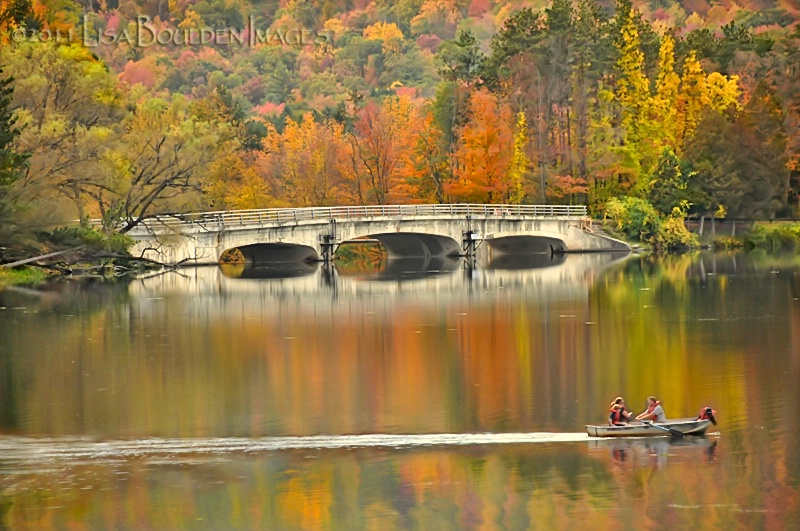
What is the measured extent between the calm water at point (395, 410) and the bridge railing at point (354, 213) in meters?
20.5

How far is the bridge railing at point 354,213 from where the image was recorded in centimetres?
7656

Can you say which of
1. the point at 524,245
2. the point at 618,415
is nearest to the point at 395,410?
the point at 618,415

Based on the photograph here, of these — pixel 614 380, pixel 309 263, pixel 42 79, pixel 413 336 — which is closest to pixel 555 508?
pixel 614 380

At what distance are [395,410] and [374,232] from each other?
51.2 metres

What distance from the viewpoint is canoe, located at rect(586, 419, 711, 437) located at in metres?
26.8

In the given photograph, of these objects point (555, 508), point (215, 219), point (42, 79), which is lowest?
point (555, 508)

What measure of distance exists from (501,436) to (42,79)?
48081mm

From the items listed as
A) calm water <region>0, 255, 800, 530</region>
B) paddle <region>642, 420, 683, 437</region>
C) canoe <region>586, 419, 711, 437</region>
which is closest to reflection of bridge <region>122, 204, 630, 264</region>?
calm water <region>0, 255, 800, 530</region>

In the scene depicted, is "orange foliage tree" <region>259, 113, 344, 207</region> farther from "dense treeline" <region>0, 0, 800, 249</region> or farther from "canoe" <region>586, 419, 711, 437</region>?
"canoe" <region>586, 419, 711, 437</region>

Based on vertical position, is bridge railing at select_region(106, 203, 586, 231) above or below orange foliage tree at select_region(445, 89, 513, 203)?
below

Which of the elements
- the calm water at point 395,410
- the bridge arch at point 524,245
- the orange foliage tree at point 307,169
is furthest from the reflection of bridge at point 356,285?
the orange foliage tree at point 307,169

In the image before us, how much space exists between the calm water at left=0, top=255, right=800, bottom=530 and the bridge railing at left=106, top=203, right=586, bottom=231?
2053 centimetres

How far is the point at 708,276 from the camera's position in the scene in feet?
212

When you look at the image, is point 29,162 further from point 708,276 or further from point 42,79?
point 708,276
